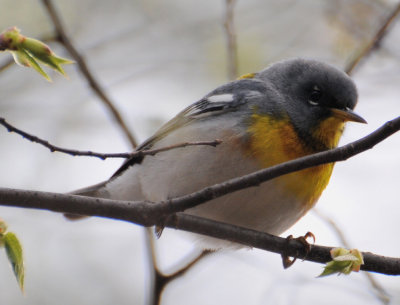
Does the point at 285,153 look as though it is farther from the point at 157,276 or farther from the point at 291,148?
the point at 157,276

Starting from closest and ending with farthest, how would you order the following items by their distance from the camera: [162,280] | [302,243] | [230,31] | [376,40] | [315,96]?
[302,243]
[162,280]
[315,96]
[376,40]
[230,31]

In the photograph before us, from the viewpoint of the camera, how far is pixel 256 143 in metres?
3.87

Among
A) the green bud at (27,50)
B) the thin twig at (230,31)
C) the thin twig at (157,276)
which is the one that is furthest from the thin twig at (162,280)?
the green bud at (27,50)

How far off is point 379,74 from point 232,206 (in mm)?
4739

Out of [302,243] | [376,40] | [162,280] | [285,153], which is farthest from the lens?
[376,40]

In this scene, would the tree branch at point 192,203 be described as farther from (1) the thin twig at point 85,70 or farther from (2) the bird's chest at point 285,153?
(1) the thin twig at point 85,70

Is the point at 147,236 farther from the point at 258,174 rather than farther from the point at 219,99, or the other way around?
the point at 258,174

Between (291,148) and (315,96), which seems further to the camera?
(315,96)

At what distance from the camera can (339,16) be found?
6.80 m

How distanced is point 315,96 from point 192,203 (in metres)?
1.89

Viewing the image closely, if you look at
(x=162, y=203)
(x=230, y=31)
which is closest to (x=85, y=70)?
(x=230, y=31)

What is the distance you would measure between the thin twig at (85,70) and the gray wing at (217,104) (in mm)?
439

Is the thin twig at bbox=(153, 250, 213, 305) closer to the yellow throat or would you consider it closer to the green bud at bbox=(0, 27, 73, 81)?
the yellow throat

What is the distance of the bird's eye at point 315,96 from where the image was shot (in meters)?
4.35
